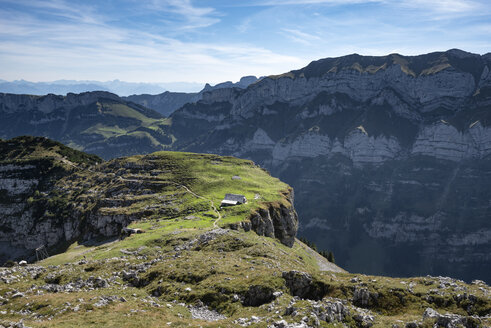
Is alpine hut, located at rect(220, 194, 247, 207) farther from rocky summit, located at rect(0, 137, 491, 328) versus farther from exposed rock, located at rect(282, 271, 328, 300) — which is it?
exposed rock, located at rect(282, 271, 328, 300)

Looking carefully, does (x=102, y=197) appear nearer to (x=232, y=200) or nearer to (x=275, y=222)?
(x=232, y=200)

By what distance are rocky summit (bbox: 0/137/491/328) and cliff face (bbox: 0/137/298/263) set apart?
572 mm

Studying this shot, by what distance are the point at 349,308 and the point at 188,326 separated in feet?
56.0

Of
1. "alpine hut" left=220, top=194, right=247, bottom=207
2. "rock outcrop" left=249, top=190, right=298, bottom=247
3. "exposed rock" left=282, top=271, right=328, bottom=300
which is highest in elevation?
"exposed rock" left=282, top=271, right=328, bottom=300

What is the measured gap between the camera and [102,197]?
121438 mm

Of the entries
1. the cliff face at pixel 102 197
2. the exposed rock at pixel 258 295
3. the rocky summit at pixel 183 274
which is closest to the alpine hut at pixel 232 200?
the rocky summit at pixel 183 274

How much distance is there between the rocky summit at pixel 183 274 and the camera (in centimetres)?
3183

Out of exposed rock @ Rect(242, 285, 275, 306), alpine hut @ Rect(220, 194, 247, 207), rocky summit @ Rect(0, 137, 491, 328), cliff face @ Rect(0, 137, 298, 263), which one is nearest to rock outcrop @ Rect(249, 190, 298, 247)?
cliff face @ Rect(0, 137, 298, 263)

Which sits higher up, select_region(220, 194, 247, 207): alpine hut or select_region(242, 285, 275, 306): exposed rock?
select_region(242, 285, 275, 306): exposed rock

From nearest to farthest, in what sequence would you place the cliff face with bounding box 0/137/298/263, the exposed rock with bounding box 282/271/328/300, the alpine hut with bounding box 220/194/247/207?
the exposed rock with bounding box 282/271/328/300, the cliff face with bounding box 0/137/298/263, the alpine hut with bounding box 220/194/247/207

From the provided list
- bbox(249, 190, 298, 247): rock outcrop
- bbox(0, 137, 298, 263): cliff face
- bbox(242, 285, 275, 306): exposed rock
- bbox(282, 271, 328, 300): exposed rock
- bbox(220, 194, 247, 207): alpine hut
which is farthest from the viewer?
bbox(220, 194, 247, 207): alpine hut

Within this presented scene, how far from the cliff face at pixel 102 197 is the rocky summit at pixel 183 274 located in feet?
1.88

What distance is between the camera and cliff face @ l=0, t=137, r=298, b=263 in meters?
106

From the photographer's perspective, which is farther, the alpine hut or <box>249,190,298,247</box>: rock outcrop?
the alpine hut
